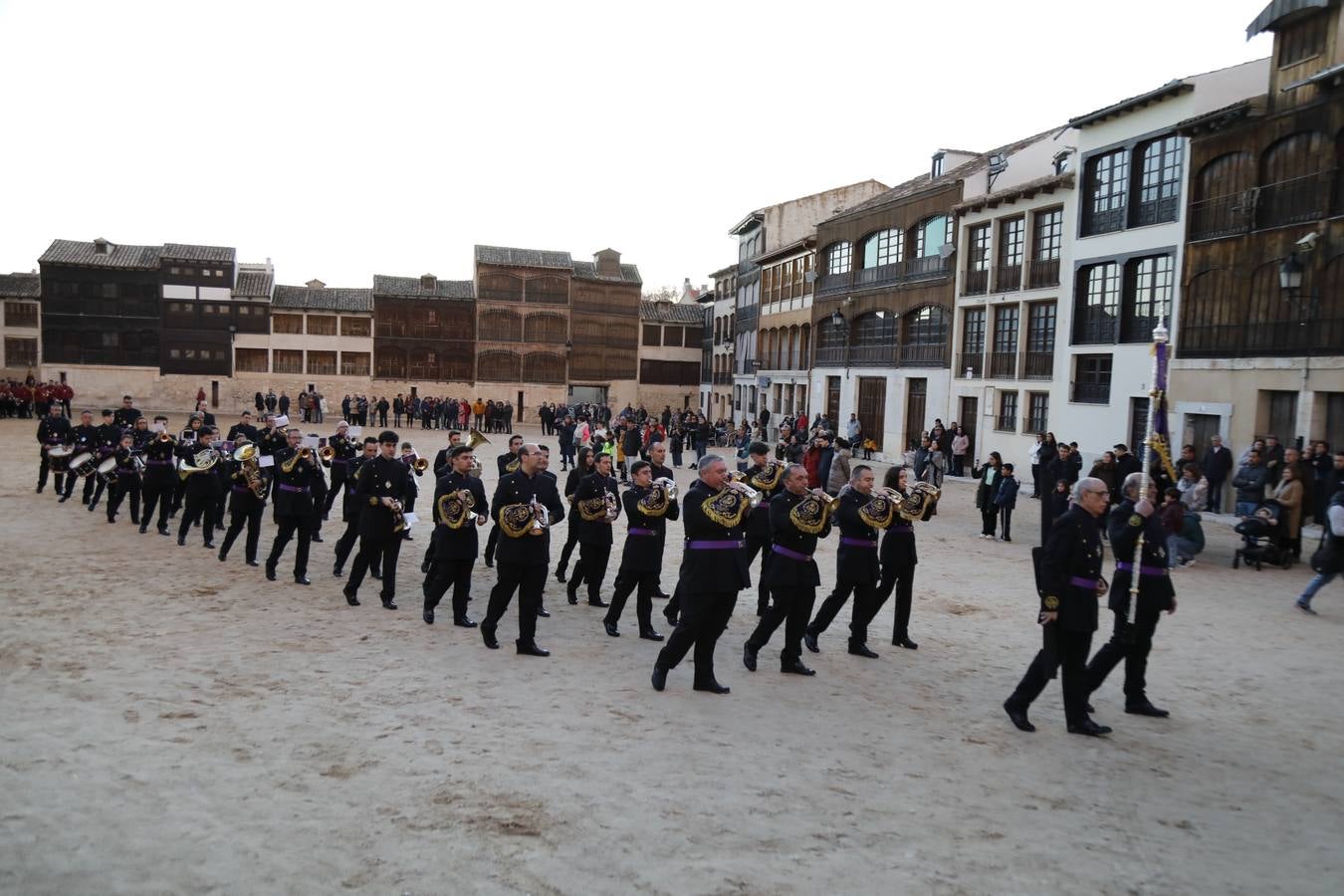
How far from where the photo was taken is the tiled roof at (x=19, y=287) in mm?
61875

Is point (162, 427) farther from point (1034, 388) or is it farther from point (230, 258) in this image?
point (230, 258)

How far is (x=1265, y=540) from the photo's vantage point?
618 inches

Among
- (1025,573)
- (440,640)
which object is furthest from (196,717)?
(1025,573)

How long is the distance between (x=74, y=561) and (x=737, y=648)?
9.37 m

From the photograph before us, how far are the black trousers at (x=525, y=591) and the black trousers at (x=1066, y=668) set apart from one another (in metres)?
4.26

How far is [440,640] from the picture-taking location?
9.47 m

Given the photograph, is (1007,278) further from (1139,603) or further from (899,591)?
(1139,603)

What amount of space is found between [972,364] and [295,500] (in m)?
27.2

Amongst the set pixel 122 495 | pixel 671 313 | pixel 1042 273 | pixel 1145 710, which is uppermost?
pixel 671 313

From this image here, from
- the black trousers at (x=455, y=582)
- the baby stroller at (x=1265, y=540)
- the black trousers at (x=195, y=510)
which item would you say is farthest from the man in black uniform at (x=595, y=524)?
the baby stroller at (x=1265, y=540)

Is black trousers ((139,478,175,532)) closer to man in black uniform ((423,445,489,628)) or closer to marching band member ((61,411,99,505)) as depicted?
marching band member ((61,411,99,505))

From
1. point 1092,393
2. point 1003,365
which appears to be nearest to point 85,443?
point 1092,393

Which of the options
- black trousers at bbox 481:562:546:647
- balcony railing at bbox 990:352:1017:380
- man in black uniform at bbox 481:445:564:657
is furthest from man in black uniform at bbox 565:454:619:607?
balcony railing at bbox 990:352:1017:380

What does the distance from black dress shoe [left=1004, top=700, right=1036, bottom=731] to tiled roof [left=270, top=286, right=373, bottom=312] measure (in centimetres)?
5982
